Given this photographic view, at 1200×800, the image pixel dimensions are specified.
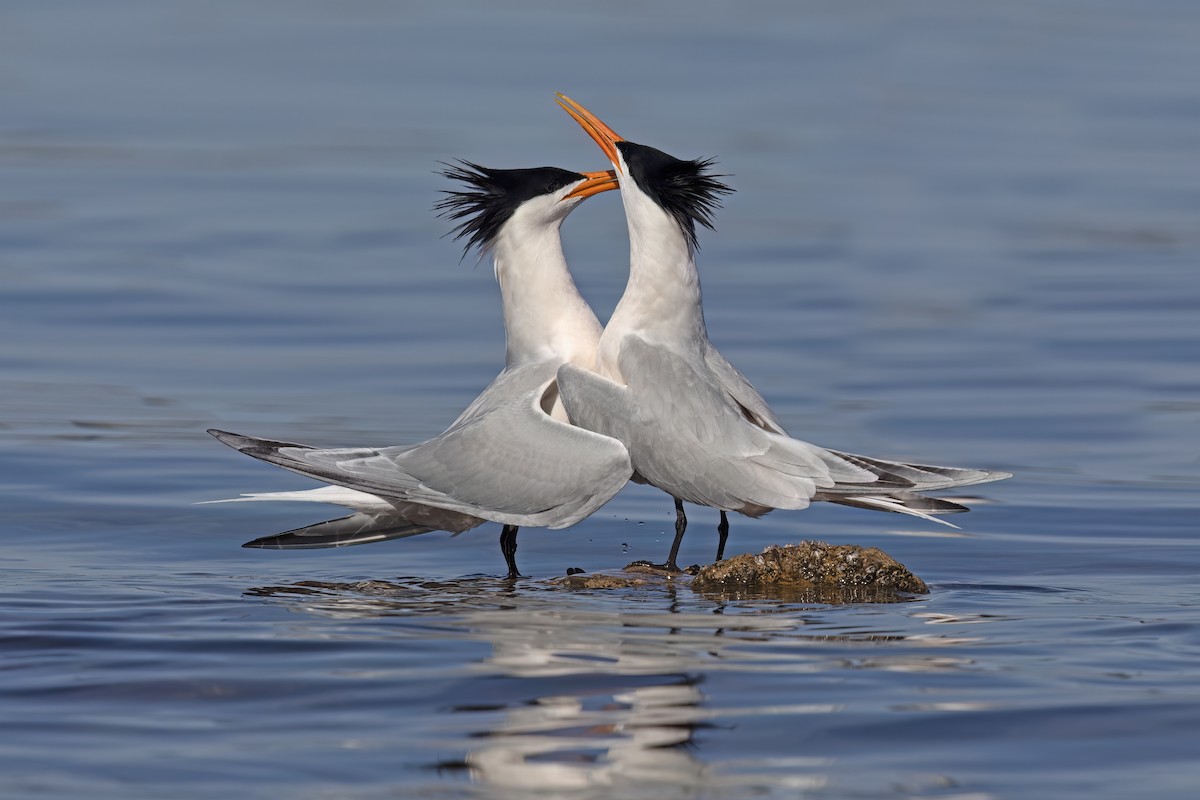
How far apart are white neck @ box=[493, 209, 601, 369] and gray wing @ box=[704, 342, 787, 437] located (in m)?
0.67

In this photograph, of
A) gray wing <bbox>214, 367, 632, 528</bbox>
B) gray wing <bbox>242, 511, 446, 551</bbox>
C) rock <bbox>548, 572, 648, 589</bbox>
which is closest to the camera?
rock <bbox>548, 572, 648, 589</bbox>

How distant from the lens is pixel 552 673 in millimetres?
7191

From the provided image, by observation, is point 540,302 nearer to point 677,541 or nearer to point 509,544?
point 509,544

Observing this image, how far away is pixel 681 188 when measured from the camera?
31.6 ft

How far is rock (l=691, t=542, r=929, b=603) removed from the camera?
8844 mm

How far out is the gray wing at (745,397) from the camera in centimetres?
955

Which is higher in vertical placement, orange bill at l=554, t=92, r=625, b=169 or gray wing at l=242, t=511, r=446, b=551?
orange bill at l=554, t=92, r=625, b=169

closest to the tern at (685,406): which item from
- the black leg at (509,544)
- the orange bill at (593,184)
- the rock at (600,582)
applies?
the orange bill at (593,184)

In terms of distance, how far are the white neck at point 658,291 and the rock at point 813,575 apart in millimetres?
1137

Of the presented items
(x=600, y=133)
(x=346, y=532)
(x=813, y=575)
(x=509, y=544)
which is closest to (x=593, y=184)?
(x=600, y=133)

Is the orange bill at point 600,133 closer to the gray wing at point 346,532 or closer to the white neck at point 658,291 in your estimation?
the white neck at point 658,291

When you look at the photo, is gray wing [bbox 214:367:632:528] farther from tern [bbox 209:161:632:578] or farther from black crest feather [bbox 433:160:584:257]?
black crest feather [bbox 433:160:584:257]

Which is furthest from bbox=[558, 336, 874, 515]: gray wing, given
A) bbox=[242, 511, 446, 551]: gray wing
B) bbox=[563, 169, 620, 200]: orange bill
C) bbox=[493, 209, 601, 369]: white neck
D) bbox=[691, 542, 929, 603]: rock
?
bbox=[242, 511, 446, 551]: gray wing

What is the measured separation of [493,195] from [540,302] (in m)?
0.58
